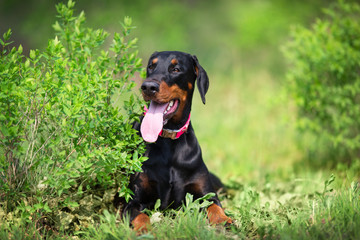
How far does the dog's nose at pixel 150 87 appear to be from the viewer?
2.80 meters

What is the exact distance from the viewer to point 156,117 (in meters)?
2.89

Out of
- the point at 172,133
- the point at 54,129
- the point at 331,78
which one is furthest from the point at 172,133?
the point at 331,78

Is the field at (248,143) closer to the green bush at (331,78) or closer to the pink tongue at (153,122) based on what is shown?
the green bush at (331,78)

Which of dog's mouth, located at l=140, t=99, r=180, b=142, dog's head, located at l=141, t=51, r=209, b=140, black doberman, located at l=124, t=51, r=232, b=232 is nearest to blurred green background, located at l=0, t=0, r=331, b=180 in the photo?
dog's head, located at l=141, t=51, r=209, b=140

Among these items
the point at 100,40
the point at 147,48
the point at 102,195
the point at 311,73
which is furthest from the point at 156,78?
the point at 147,48

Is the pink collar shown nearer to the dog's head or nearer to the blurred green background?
the dog's head

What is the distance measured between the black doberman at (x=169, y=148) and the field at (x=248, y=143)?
16 centimetres

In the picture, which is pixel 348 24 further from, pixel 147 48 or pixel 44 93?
pixel 147 48

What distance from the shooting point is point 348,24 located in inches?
199

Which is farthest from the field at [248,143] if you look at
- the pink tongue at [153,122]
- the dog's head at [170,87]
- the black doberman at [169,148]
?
the dog's head at [170,87]

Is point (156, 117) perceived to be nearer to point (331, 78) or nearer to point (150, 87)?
point (150, 87)

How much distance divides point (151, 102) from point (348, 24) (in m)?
3.53

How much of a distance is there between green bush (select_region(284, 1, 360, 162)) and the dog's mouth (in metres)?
2.65

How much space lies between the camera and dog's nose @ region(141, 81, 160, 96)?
110 inches
